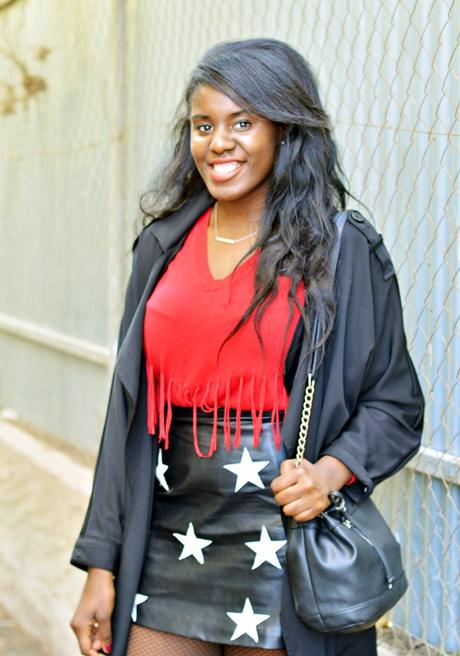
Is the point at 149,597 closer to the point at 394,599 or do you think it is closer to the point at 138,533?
the point at 138,533

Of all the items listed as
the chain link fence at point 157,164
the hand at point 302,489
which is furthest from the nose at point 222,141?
the chain link fence at point 157,164

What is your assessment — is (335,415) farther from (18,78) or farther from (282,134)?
(18,78)

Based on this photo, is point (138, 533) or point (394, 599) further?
point (138, 533)

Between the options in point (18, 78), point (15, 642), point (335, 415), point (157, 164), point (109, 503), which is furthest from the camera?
point (18, 78)

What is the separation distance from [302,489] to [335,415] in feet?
0.68

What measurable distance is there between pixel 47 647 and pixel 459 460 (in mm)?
2355

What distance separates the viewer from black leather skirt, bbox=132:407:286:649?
7.43 feet

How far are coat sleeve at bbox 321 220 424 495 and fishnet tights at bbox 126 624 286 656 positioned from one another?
1.75ft

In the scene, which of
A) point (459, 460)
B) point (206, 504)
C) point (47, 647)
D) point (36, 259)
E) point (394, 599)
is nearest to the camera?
point (394, 599)

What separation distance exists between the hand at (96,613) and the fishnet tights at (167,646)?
68mm

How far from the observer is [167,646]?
2.42 metres

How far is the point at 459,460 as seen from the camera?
3160mm

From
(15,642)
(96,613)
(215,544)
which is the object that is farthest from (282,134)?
(15,642)

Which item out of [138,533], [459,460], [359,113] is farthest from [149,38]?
[138,533]
